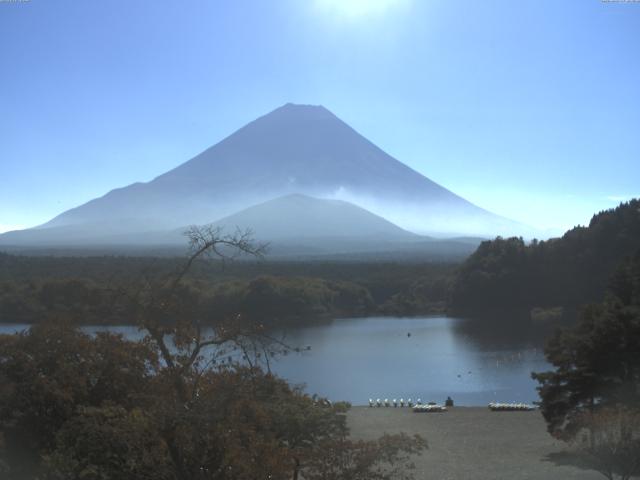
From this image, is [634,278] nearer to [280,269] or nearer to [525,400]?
[525,400]

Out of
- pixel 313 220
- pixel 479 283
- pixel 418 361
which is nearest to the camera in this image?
pixel 418 361

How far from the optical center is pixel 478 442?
10.8m

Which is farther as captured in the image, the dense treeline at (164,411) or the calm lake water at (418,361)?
the calm lake water at (418,361)

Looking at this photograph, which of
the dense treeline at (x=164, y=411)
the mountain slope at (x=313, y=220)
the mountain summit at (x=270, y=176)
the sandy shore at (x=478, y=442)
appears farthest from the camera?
the mountain summit at (x=270, y=176)

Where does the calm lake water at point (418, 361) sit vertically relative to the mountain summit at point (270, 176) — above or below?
below

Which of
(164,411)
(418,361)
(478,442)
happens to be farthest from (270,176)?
(164,411)

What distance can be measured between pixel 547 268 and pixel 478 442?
2570cm

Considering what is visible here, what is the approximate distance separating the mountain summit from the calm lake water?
81.8 m

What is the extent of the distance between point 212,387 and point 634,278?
455 inches

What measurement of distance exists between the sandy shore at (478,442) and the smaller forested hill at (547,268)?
819 inches

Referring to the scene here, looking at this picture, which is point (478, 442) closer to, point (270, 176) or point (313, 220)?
point (313, 220)

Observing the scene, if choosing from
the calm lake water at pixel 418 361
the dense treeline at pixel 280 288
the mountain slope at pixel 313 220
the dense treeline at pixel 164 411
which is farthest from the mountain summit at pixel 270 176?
the dense treeline at pixel 164 411

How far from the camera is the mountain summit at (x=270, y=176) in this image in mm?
112938

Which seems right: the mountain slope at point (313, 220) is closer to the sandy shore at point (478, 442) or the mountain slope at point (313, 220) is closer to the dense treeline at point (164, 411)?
the sandy shore at point (478, 442)
